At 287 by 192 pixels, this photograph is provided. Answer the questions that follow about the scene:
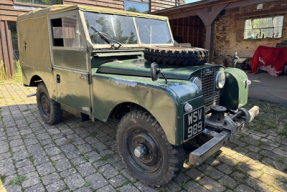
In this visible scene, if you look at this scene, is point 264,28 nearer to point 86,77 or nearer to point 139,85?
point 86,77

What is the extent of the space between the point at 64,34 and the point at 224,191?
3.12m

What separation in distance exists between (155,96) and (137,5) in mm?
10797

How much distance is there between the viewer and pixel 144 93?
7.18ft

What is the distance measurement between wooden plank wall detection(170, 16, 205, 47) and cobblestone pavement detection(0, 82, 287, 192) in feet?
34.1

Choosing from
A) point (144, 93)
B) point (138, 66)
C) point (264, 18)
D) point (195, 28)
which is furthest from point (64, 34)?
point (195, 28)

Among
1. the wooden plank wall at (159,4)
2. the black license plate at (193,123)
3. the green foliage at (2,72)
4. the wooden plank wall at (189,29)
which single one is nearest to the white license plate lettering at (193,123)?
the black license plate at (193,123)

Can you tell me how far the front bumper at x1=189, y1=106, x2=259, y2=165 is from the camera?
6.58 ft

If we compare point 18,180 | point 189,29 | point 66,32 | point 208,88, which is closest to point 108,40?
point 66,32

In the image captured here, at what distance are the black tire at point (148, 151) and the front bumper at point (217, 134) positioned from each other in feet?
0.74

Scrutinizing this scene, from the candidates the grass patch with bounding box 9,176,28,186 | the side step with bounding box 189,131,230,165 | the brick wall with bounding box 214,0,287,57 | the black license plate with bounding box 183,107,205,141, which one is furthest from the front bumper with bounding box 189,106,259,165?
the brick wall with bounding box 214,0,287,57

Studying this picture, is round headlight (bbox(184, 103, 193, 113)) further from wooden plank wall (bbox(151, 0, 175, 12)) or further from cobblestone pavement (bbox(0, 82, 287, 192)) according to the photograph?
wooden plank wall (bbox(151, 0, 175, 12))

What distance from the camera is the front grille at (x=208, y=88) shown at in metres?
2.66

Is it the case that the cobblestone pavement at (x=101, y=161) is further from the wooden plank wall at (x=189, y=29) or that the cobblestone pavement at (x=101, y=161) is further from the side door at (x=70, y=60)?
the wooden plank wall at (x=189, y=29)

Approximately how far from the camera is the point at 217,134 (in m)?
2.32
